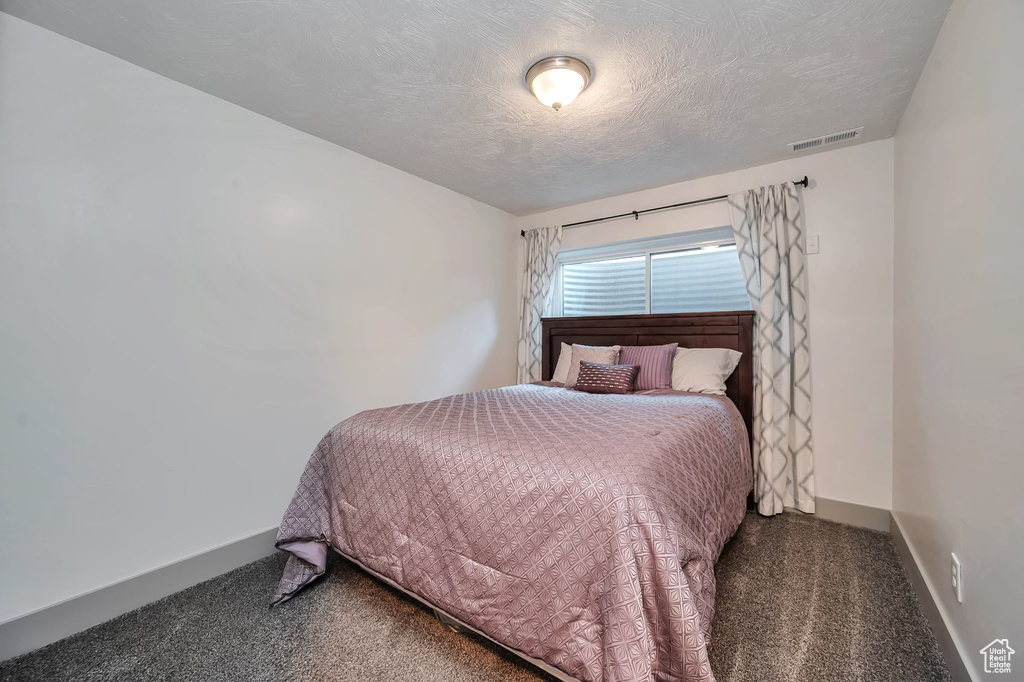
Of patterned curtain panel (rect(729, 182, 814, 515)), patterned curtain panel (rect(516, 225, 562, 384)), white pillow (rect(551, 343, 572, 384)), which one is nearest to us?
patterned curtain panel (rect(729, 182, 814, 515))

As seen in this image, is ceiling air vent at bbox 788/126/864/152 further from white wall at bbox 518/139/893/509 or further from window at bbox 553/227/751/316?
window at bbox 553/227/751/316

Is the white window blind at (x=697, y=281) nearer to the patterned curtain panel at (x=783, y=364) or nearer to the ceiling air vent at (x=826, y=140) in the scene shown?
the patterned curtain panel at (x=783, y=364)

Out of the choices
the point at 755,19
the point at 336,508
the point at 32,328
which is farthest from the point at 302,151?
the point at 755,19

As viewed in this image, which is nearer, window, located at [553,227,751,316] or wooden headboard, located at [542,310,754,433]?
wooden headboard, located at [542,310,754,433]

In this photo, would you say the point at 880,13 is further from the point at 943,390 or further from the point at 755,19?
the point at 943,390

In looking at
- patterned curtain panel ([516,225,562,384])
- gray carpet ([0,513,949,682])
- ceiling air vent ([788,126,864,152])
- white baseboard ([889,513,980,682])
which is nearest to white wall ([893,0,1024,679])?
white baseboard ([889,513,980,682])

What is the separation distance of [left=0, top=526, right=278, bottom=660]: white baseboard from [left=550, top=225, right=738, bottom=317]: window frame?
2.99 meters

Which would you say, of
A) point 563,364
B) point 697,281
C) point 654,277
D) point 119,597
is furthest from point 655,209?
point 119,597

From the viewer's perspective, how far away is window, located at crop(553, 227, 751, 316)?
3.22 metres

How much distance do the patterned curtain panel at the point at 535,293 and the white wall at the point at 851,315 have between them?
6.09 feet

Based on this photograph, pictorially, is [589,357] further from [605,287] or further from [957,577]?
[957,577]

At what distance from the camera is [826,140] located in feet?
8.21

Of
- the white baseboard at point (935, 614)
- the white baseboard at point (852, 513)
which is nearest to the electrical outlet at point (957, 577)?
the white baseboard at point (935, 614)

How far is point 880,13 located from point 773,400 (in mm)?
2076
